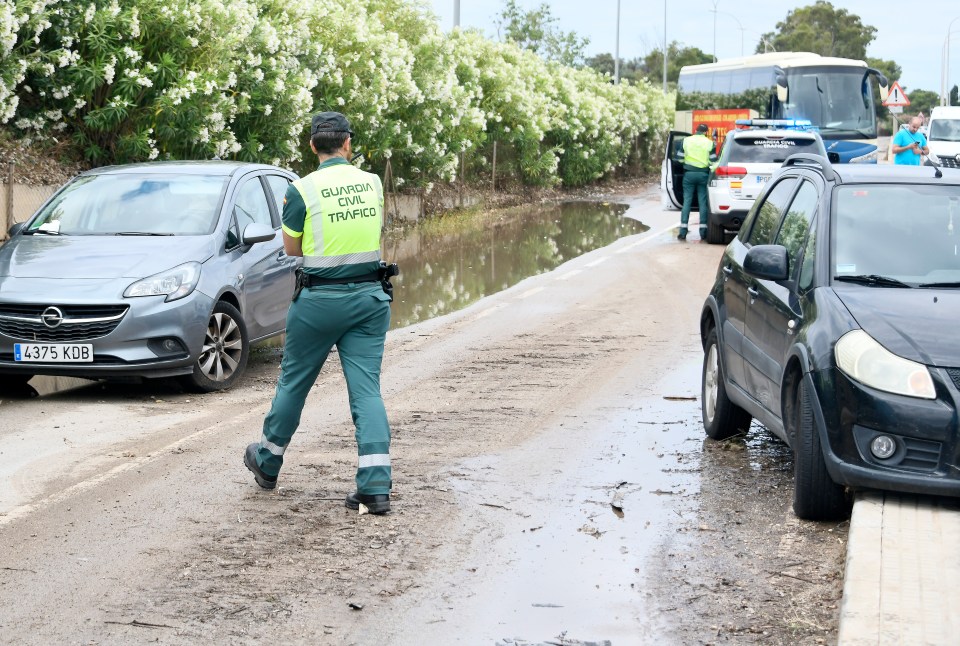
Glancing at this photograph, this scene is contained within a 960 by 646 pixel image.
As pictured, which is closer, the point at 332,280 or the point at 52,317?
the point at 332,280

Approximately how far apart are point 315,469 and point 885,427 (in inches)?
121

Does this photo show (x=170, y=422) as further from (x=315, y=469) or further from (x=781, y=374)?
(x=781, y=374)

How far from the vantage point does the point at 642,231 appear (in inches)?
1062

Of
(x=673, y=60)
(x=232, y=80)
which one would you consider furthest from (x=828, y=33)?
(x=232, y=80)

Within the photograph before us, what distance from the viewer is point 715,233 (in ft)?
76.2

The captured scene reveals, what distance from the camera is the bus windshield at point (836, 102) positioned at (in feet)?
115

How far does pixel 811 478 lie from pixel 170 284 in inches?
201

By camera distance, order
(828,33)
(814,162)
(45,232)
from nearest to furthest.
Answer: (814,162) → (45,232) → (828,33)

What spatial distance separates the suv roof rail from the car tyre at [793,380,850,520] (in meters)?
1.39

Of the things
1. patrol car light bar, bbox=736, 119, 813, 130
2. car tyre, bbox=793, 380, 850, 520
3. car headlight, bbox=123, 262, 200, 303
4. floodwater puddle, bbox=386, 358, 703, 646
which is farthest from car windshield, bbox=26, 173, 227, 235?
patrol car light bar, bbox=736, 119, 813, 130

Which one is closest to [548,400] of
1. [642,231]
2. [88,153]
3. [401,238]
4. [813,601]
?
[813,601]

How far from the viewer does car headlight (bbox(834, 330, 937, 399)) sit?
5.65m

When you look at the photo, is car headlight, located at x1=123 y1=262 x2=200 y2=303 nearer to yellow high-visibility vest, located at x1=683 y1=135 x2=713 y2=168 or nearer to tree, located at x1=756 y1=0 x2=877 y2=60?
yellow high-visibility vest, located at x1=683 y1=135 x2=713 y2=168

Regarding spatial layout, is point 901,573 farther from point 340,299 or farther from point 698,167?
point 698,167
